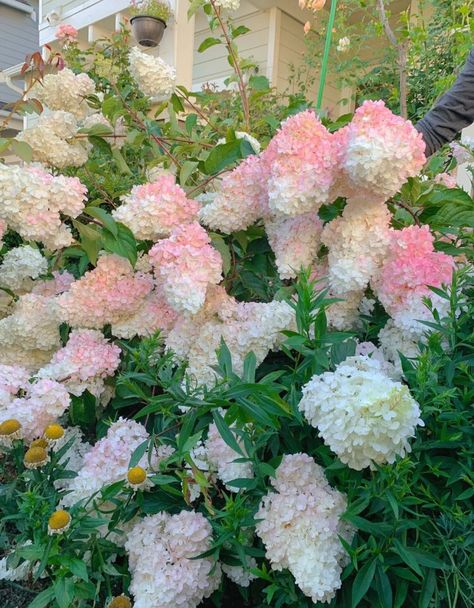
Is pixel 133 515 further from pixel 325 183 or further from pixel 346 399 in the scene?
pixel 325 183

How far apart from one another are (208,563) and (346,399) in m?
0.43

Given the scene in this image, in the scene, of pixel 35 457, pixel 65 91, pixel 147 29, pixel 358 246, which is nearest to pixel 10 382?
pixel 35 457

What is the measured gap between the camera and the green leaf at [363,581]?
0.80m

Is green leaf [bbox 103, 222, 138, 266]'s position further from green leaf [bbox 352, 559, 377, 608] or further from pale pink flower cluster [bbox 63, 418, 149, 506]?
green leaf [bbox 352, 559, 377, 608]

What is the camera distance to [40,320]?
1.39 metres

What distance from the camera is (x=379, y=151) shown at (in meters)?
0.98

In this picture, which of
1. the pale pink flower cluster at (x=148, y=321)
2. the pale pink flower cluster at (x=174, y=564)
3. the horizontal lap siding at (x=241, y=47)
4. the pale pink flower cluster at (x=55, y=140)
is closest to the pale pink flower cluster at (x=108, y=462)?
the pale pink flower cluster at (x=174, y=564)

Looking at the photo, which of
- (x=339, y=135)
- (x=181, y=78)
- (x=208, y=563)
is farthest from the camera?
(x=181, y=78)

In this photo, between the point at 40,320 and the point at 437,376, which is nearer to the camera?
the point at 437,376

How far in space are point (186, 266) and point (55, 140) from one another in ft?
2.41

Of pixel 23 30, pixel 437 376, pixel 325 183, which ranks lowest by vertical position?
pixel 23 30

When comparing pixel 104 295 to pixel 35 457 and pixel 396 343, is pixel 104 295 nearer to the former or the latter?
pixel 35 457

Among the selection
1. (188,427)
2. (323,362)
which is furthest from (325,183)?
(188,427)

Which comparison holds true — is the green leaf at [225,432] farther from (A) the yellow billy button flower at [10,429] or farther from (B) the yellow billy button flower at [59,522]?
(A) the yellow billy button flower at [10,429]
